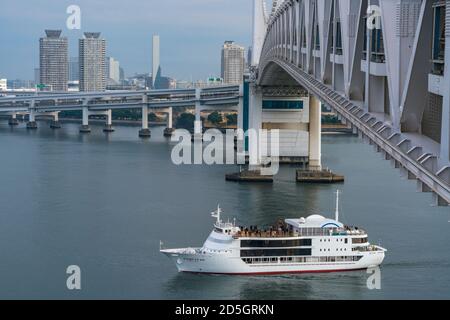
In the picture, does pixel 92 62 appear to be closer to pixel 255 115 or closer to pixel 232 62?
pixel 232 62

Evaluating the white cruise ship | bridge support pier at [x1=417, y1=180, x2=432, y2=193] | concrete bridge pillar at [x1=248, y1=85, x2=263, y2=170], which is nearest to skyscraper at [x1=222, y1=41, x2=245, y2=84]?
concrete bridge pillar at [x1=248, y1=85, x2=263, y2=170]

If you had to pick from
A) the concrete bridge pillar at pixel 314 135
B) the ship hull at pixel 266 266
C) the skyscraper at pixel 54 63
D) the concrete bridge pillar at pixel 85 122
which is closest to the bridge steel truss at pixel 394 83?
the ship hull at pixel 266 266

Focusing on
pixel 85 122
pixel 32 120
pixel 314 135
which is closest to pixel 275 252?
pixel 314 135

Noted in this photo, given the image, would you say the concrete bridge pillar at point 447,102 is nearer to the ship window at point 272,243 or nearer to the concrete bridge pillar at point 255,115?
the ship window at point 272,243

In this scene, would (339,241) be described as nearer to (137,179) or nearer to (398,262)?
(398,262)

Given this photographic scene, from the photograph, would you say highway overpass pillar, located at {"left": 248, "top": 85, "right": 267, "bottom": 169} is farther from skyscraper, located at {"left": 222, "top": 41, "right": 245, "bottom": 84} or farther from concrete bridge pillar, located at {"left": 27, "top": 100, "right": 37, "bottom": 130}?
skyscraper, located at {"left": 222, "top": 41, "right": 245, "bottom": 84}
